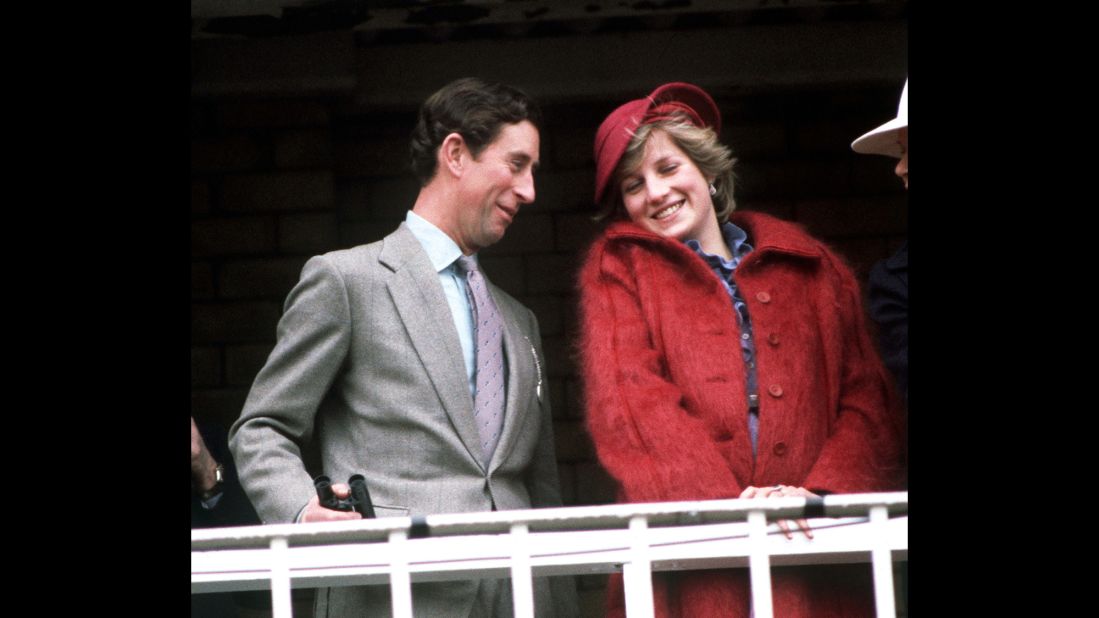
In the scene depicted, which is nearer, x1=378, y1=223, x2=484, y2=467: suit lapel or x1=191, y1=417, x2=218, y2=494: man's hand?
x1=378, y1=223, x2=484, y2=467: suit lapel

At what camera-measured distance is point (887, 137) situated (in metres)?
3.60

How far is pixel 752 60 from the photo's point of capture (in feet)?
15.7

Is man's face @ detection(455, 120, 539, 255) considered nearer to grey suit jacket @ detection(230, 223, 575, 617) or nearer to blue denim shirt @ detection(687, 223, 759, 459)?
grey suit jacket @ detection(230, 223, 575, 617)

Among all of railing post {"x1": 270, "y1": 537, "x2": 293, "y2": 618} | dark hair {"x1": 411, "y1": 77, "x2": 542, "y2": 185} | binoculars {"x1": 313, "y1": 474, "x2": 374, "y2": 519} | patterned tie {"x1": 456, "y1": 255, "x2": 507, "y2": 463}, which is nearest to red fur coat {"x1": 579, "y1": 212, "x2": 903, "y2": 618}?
patterned tie {"x1": 456, "y1": 255, "x2": 507, "y2": 463}

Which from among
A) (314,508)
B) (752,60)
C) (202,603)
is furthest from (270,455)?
(752,60)

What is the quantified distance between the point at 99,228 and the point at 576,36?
6.30 feet

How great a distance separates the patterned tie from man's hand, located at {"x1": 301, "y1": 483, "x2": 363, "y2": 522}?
0.33m

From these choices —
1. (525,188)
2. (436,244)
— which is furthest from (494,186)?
(436,244)

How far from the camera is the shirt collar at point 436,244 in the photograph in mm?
3541

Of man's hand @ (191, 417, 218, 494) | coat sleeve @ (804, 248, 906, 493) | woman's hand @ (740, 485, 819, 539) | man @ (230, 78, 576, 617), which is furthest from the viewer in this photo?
man's hand @ (191, 417, 218, 494)

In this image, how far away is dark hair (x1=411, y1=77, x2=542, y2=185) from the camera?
356 centimetres

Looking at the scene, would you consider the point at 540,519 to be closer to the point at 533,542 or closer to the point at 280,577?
the point at 533,542

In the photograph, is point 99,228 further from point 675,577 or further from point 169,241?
point 675,577

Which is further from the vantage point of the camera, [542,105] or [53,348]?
[542,105]
